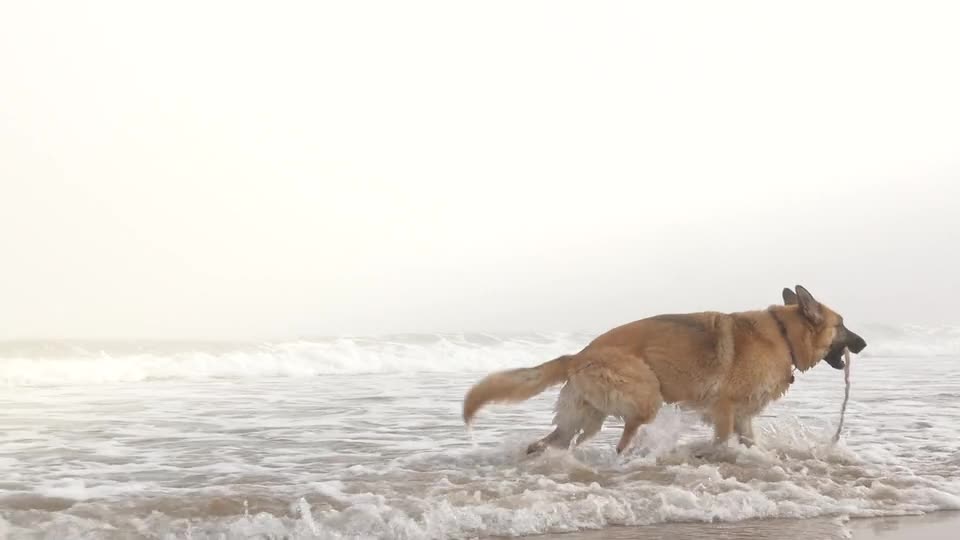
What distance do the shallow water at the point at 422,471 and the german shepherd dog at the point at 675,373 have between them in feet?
0.97

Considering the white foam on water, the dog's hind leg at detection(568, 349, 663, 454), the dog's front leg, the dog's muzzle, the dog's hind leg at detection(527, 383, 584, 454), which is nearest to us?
the dog's hind leg at detection(568, 349, 663, 454)

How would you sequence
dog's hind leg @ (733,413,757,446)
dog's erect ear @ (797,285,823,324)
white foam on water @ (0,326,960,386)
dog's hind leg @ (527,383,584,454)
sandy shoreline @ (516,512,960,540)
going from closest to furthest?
sandy shoreline @ (516,512,960,540) → dog's hind leg @ (527,383,584,454) → dog's hind leg @ (733,413,757,446) → dog's erect ear @ (797,285,823,324) → white foam on water @ (0,326,960,386)

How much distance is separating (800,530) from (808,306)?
295 cm

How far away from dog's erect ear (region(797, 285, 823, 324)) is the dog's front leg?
3.69 ft

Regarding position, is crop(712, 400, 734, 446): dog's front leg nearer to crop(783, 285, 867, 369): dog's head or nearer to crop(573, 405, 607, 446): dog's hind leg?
crop(573, 405, 607, 446): dog's hind leg

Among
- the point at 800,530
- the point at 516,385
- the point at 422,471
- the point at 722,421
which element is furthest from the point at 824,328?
the point at 422,471

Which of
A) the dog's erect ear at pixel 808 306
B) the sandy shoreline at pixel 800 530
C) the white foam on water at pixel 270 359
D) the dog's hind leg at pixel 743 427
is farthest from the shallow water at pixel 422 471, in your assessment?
the white foam on water at pixel 270 359

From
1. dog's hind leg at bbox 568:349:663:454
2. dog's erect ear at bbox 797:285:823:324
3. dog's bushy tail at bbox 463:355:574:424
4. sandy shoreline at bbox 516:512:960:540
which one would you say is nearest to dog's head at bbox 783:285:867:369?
dog's erect ear at bbox 797:285:823:324

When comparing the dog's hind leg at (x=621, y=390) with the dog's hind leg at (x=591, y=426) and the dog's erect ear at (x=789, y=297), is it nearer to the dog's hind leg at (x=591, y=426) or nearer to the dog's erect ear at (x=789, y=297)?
the dog's hind leg at (x=591, y=426)

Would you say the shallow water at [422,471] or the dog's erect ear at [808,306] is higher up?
the dog's erect ear at [808,306]

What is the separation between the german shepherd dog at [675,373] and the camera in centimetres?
654

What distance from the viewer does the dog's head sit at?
723 centimetres

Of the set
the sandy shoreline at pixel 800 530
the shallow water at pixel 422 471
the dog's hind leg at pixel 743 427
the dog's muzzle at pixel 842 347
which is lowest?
the sandy shoreline at pixel 800 530

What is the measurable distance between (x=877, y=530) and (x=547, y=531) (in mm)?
1850
